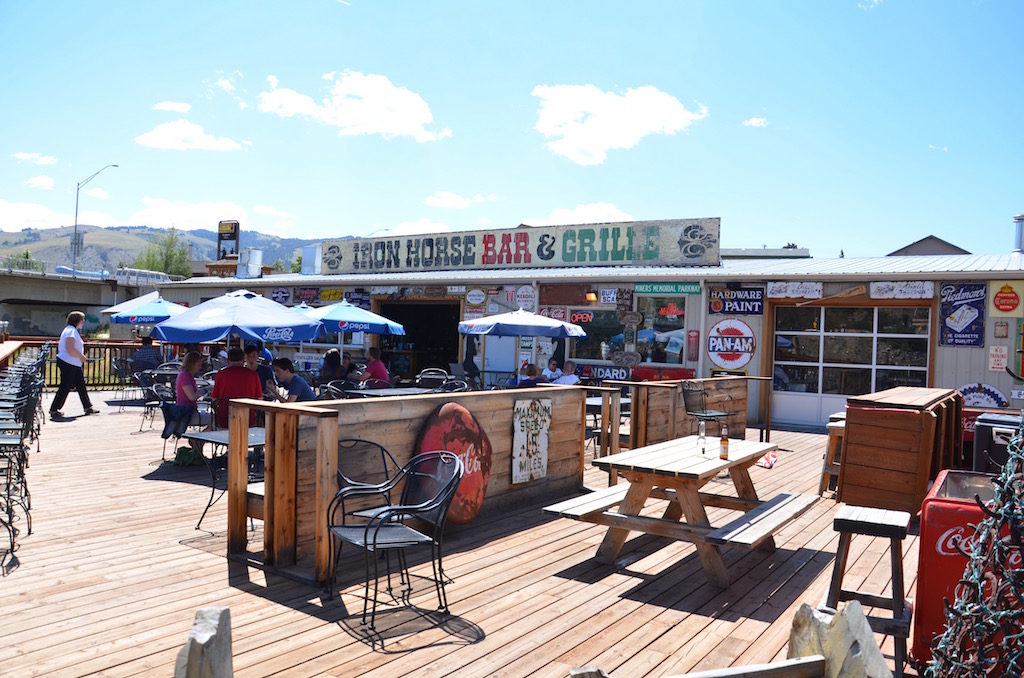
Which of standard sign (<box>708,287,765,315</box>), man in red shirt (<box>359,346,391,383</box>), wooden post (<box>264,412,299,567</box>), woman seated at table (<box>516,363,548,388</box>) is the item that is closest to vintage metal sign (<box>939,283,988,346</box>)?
standard sign (<box>708,287,765,315</box>)

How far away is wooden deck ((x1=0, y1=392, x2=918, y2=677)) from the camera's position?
3.52 m

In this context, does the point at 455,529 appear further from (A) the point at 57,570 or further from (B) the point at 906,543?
(B) the point at 906,543

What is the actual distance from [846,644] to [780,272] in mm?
12873

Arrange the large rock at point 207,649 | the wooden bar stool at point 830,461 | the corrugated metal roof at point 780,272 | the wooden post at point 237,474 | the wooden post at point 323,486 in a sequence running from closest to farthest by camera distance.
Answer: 1. the large rock at point 207,649
2. the wooden post at point 323,486
3. the wooden post at point 237,474
4. the wooden bar stool at point 830,461
5. the corrugated metal roof at point 780,272

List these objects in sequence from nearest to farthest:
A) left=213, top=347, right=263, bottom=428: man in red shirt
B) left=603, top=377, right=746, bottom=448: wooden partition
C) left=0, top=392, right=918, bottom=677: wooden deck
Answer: left=0, top=392, right=918, bottom=677: wooden deck → left=213, top=347, right=263, bottom=428: man in red shirt → left=603, top=377, right=746, bottom=448: wooden partition

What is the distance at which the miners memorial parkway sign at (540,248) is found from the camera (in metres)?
17.1

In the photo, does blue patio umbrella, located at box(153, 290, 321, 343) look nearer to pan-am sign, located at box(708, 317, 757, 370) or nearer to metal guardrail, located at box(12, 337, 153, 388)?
pan-am sign, located at box(708, 317, 757, 370)

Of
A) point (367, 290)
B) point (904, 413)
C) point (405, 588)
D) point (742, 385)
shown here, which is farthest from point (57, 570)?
point (367, 290)

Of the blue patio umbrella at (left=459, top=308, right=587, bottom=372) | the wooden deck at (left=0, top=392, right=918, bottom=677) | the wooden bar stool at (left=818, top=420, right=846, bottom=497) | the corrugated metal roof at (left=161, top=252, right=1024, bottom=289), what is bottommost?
the wooden deck at (left=0, top=392, right=918, bottom=677)

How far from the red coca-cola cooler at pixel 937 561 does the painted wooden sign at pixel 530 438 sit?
12.0 feet

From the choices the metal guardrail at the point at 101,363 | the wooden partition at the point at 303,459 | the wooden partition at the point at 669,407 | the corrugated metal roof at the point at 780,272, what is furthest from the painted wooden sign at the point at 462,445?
the metal guardrail at the point at 101,363

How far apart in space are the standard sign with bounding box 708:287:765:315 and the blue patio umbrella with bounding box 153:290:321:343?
753 centimetres

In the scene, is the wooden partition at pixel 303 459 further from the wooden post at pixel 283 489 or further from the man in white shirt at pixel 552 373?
the man in white shirt at pixel 552 373

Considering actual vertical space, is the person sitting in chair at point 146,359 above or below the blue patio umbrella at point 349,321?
below
